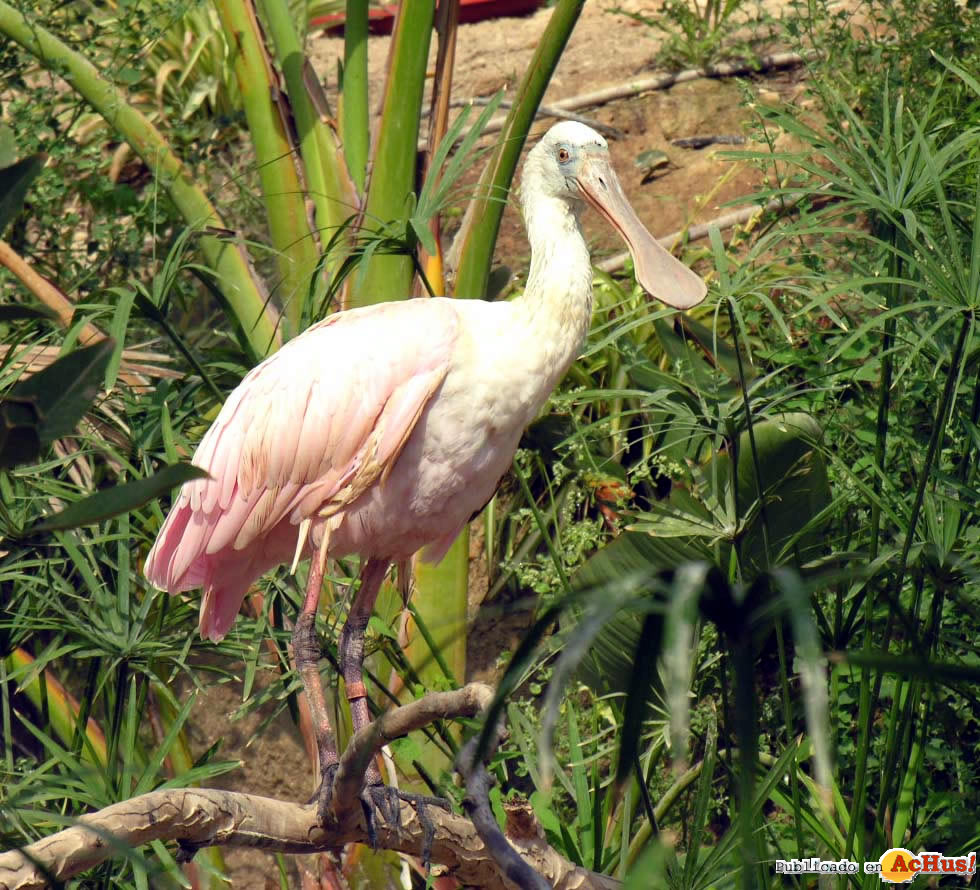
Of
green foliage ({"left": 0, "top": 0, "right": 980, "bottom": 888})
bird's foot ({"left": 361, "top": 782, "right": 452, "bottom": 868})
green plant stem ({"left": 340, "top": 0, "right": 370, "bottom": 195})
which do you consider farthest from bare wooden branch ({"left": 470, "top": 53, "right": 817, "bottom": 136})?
bird's foot ({"left": 361, "top": 782, "right": 452, "bottom": 868})

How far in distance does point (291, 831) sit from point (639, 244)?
1.84 m

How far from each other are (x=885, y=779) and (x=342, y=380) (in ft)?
5.47

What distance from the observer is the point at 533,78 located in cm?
430

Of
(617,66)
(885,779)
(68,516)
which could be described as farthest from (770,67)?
(68,516)

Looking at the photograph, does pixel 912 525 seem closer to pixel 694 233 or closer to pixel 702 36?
pixel 694 233

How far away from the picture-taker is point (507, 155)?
4.34 m

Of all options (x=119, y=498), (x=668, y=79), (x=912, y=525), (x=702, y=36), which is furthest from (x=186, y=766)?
(x=702, y=36)

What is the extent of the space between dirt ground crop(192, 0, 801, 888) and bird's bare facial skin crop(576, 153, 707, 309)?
1.28 m

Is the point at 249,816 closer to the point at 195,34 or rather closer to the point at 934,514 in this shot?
the point at 934,514

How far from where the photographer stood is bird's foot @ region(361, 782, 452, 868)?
3.18 m

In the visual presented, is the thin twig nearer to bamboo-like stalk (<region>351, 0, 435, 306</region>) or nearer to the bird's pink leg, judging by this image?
bamboo-like stalk (<region>351, 0, 435, 306</region>)

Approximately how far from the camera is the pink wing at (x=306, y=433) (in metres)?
3.60

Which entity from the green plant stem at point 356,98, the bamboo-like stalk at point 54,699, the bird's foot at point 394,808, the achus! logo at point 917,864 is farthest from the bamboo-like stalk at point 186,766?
the achus! logo at point 917,864

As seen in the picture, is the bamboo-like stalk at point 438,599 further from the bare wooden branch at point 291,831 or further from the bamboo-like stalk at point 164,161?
the bare wooden branch at point 291,831
